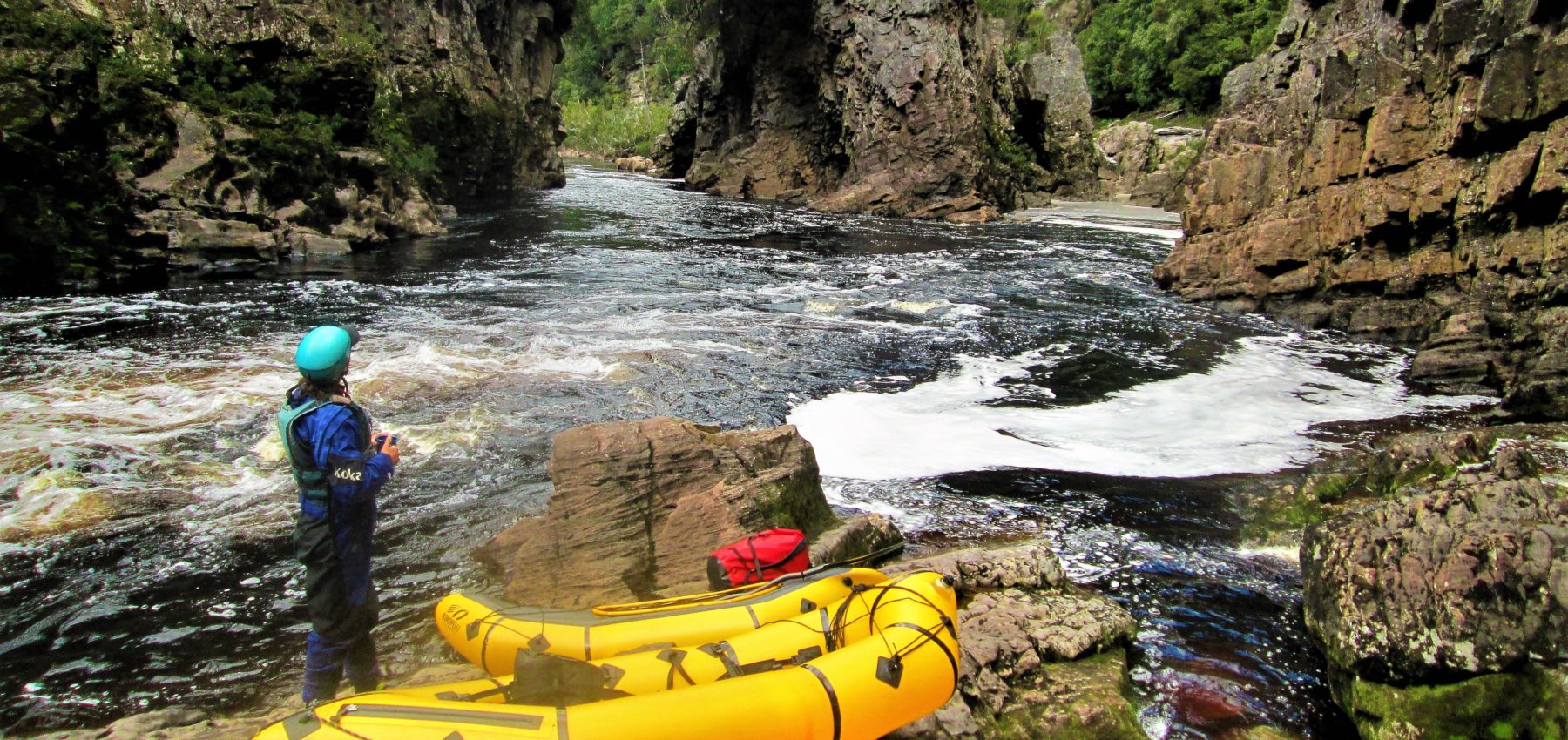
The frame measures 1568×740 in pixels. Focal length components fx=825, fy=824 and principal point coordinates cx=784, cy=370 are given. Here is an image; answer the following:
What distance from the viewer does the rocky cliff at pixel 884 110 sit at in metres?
30.7

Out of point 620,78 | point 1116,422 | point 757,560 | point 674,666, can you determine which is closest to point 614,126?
point 620,78

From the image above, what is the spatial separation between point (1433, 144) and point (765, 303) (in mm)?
10600

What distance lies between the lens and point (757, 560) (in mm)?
4840

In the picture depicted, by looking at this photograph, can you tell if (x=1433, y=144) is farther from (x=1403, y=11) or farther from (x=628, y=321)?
(x=628, y=321)

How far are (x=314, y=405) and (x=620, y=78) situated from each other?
112m

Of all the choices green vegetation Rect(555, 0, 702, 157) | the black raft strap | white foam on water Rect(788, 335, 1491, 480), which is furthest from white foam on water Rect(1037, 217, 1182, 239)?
green vegetation Rect(555, 0, 702, 157)

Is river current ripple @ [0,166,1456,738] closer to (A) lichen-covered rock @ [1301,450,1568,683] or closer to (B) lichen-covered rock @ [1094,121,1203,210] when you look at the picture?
(A) lichen-covered rock @ [1301,450,1568,683]

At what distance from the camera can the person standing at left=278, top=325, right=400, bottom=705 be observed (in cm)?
362

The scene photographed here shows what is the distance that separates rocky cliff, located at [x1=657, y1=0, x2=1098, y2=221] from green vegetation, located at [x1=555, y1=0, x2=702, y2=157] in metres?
24.9

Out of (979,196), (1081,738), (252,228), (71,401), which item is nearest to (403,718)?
(1081,738)

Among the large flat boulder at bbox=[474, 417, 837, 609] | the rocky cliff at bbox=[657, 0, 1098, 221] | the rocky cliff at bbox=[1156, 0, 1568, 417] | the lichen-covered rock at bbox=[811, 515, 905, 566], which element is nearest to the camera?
the large flat boulder at bbox=[474, 417, 837, 609]

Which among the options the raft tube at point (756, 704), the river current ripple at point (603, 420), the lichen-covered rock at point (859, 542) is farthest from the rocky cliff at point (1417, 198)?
the raft tube at point (756, 704)

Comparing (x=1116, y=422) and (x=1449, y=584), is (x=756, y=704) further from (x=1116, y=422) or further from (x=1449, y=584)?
(x=1116, y=422)

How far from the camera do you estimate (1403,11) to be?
14.7 meters
